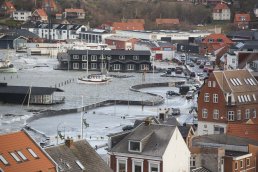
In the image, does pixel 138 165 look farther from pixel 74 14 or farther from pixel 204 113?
pixel 74 14

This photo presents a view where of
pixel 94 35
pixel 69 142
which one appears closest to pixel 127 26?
pixel 94 35

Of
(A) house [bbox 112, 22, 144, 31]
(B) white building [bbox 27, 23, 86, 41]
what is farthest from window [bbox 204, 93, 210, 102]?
(A) house [bbox 112, 22, 144, 31]

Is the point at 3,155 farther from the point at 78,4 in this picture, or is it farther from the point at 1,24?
the point at 78,4

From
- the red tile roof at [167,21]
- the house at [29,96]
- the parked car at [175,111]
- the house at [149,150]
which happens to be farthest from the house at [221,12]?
the house at [149,150]

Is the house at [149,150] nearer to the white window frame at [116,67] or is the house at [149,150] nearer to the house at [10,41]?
the white window frame at [116,67]

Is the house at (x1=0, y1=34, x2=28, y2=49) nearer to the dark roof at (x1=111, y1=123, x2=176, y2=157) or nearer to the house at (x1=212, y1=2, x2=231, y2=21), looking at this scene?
the house at (x1=212, y1=2, x2=231, y2=21)
